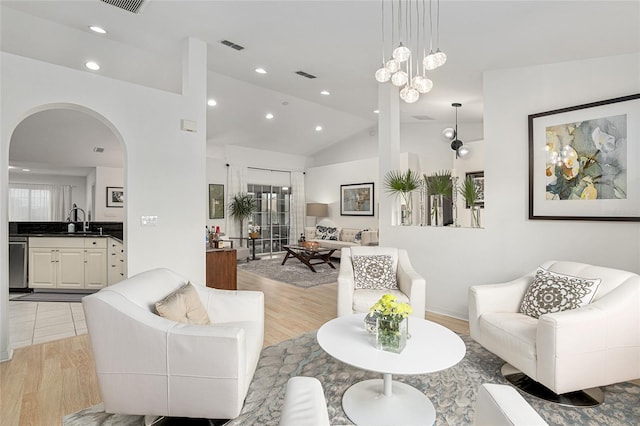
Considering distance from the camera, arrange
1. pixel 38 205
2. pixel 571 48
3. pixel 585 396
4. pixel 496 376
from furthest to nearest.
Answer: pixel 38 205 → pixel 571 48 → pixel 496 376 → pixel 585 396

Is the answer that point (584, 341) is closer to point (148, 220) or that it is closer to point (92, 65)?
point (148, 220)

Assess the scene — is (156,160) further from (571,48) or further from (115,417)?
(571,48)

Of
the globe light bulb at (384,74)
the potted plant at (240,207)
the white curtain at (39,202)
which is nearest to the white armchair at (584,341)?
the globe light bulb at (384,74)

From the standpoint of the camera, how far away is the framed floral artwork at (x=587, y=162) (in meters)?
2.74

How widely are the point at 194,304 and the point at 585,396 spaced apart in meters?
2.71

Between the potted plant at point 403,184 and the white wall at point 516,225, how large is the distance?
43 cm

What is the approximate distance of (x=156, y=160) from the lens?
349 cm

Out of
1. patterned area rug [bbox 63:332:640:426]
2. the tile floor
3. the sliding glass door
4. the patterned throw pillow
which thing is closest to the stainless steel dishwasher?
the tile floor

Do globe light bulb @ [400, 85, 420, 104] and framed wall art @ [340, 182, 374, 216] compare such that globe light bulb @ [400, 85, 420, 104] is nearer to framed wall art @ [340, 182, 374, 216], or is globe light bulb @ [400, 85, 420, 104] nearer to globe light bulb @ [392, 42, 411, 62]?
globe light bulb @ [392, 42, 411, 62]

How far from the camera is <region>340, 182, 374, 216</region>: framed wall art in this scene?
8211 mm

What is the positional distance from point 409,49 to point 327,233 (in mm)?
5946

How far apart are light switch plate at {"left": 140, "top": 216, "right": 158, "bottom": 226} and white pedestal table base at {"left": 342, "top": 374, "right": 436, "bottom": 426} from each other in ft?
8.46

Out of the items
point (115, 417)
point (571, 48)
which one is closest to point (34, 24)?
point (115, 417)

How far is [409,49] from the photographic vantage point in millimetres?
3039
